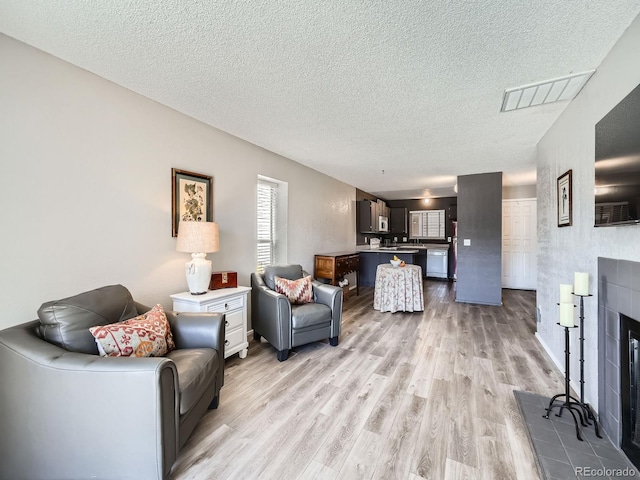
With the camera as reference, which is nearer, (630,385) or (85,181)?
(630,385)

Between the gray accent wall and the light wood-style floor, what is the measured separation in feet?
5.17

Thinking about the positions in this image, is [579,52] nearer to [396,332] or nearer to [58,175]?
[396,332]

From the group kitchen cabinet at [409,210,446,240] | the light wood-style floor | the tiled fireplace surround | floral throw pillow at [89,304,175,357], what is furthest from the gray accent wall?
floral throw pillow at [89,304,175,357]

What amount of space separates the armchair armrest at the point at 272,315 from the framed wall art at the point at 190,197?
1.00m

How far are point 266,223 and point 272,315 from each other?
62.3 inches

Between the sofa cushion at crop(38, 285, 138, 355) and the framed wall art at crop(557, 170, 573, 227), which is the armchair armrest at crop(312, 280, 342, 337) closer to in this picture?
the sofa cushion at crop(38, 285, 138, 355)

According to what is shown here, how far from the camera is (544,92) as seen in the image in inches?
87.7

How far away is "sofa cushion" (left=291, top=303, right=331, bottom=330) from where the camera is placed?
293cm

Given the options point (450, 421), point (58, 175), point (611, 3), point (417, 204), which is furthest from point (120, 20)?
point (417, 204)

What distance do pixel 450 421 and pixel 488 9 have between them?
8.19ft

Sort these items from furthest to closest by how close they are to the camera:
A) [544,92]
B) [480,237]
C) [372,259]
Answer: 1. [372,259]
2. [480,237]
3. [544,92]

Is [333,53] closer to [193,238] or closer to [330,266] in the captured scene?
[193,238]

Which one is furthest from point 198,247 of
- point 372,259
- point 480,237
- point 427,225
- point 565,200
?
point 427,225

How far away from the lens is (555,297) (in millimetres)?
2758
